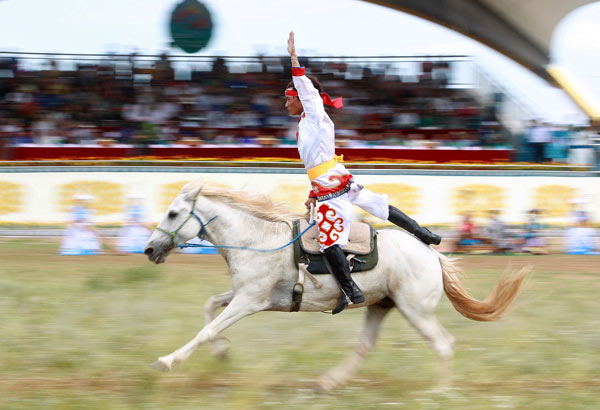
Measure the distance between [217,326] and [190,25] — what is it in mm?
15551

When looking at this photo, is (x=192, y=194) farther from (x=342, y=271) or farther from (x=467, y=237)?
(x=467, y=237)

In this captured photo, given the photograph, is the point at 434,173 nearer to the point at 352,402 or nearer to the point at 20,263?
the point at 20,263

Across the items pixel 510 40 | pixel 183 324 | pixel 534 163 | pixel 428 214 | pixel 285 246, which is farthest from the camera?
pixel 510 40

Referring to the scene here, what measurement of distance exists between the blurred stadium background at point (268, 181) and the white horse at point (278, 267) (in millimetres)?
321

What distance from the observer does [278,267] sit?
5.20 meters

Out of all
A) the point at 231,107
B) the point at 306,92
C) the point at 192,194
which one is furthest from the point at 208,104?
the point at 306,92

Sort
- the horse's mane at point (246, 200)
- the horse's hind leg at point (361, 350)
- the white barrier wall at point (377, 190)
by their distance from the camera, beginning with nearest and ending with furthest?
the horse's hind leg at point (361, 350) < the horse's mane at point (246, 200) < the white barrier wall at point (377, 190)

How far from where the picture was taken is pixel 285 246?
5.26 metres

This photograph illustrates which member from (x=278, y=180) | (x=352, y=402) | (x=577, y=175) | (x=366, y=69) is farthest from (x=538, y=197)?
(x=352, y=402)

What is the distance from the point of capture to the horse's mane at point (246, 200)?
17.7 ft

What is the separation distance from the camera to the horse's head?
525 cm

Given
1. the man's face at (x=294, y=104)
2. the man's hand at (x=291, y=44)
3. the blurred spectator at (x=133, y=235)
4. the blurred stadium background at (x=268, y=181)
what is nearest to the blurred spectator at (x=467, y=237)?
the blurred stadium background at (x=268, y=181)

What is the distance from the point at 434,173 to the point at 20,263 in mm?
8449

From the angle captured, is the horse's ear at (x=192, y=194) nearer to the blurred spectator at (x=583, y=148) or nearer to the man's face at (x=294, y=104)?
the man's face at (x=294, y=104)
